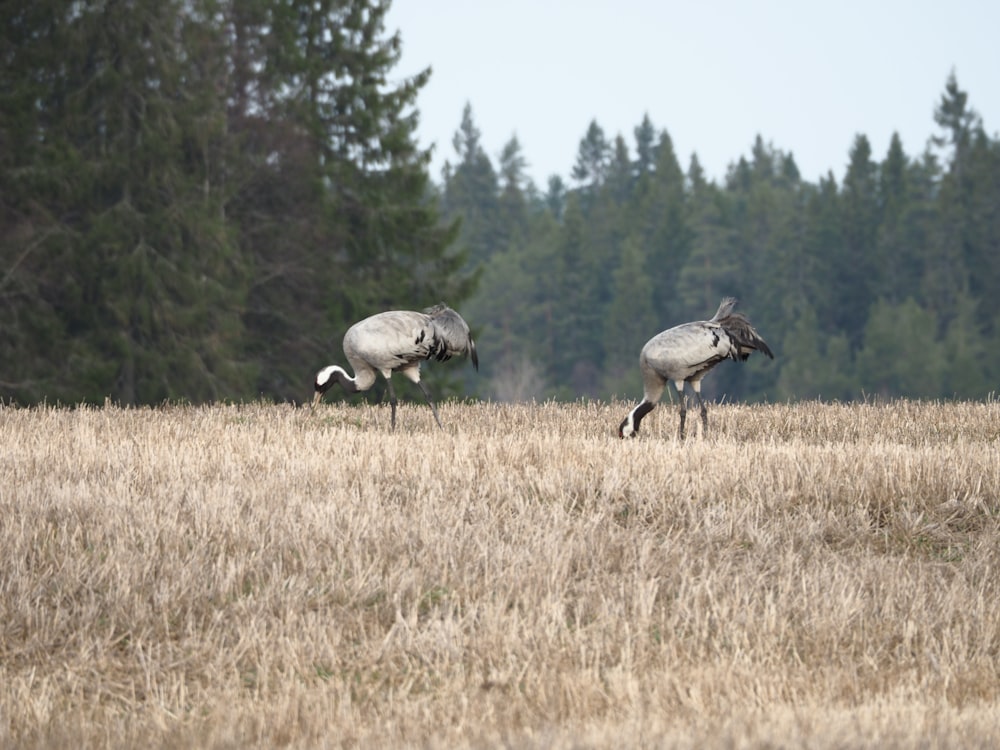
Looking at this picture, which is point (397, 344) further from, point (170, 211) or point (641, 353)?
point (170, 211)

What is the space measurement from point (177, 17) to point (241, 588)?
27379mm

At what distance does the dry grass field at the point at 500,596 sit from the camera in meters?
5.10

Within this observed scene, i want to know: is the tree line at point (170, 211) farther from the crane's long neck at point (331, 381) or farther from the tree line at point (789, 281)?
the tree line at point (789, 281)

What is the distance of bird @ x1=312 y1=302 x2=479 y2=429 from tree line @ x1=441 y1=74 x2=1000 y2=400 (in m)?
61.5

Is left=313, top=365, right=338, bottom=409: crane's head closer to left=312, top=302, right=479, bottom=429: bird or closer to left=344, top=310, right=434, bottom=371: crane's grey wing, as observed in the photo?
left=312, top=302, right=479, bottom=429: bird

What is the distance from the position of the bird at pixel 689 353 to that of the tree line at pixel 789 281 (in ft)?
205

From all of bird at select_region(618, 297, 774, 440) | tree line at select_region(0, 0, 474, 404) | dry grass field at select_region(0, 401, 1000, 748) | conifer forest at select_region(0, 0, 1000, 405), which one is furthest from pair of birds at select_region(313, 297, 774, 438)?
tree line at select_region(0, 0, 474, 404)

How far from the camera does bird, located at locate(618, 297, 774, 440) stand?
485 inches

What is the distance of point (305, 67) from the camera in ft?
119

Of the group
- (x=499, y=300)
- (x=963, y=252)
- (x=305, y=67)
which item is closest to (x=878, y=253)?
(x=963, y=252)

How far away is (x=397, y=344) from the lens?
13.1 m

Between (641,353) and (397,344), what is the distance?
2549 millimetres

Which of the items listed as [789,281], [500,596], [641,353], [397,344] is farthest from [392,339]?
[789,281]

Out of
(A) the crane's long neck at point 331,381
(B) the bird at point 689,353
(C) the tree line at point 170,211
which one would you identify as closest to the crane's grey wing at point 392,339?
(A) the crane's long neck at point 331,381
